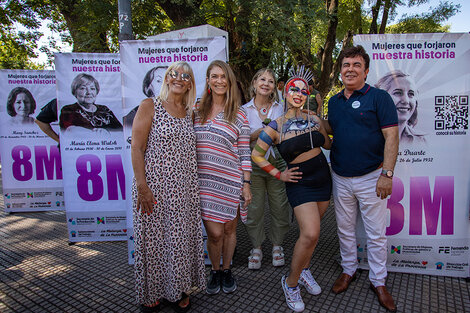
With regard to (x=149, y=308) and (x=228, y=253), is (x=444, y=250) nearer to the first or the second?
(x=228, y=253)

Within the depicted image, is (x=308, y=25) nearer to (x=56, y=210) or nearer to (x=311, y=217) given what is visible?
(x=311, y=217)

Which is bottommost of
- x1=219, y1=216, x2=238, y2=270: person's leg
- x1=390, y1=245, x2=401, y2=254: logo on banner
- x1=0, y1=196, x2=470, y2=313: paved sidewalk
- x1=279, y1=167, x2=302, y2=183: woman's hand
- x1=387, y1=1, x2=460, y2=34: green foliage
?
x1=0, y1=196, x2=470, y2=313: paved sidewalk

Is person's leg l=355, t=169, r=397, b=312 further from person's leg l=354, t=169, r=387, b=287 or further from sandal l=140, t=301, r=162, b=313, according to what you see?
sandal l=140, t=301, r=162, b=313

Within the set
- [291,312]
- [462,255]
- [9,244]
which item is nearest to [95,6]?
[9,244]

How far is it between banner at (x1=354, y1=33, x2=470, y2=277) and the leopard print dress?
1.92 m

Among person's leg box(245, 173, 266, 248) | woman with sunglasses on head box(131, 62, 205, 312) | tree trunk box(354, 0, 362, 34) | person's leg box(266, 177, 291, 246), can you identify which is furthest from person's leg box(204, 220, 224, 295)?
tree trunk box(354, 0, 362, 34)

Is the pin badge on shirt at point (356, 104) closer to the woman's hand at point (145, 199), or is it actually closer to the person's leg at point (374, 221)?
the person's leg at point (374, 221)

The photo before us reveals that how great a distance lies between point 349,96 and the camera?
2.73 meters

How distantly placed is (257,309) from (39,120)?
13.8ft

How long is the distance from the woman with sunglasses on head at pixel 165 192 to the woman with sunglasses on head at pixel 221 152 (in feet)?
0.39

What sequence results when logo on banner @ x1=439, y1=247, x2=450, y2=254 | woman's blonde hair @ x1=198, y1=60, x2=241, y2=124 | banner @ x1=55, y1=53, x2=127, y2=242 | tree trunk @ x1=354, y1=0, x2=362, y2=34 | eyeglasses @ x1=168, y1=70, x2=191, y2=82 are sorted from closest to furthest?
eyeglasses @ x1=168, y1=70, x2=191, y2=82 < woman's blonde hair @ x1=198, y1=60, x2=241, y2=124 < logo on banner @ x1=439, y1=247, x2=450, y2=254 < banner @ x1=55, y1=53, x2=127, y2=242 < tree trunk @ x1=354, y1=0, x2=362, y2=34

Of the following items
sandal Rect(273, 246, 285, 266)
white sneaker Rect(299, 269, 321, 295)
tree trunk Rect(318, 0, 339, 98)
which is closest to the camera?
white sneaker Rect(299, 269, 321, 295)

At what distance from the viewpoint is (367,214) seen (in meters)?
2.76

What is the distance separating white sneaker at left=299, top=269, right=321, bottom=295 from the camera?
2773mm
